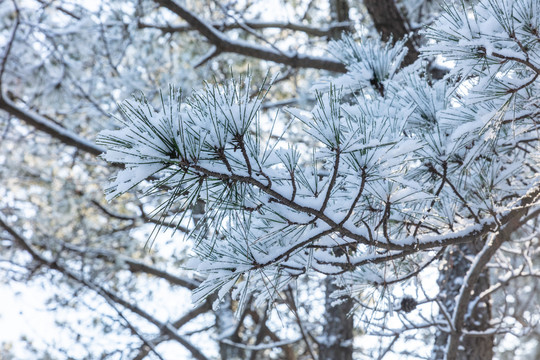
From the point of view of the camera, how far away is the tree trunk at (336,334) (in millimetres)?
3311

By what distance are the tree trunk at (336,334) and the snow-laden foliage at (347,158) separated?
1755 mm

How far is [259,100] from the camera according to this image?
3.31ft

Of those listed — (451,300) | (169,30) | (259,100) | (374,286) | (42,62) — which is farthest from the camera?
(42,62)

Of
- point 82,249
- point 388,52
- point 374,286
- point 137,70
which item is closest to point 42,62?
point 137,70

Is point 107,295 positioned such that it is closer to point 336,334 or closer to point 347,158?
point 336,334

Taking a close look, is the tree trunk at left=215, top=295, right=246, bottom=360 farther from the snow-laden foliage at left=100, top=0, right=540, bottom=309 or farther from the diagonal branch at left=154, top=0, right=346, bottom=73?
the snow-laden foliage at left=100, top=0, right=540, bottom=309

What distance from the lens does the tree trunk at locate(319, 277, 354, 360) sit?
3311 mm

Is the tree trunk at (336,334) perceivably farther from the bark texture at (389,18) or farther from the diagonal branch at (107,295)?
the bark texture at (389,18)

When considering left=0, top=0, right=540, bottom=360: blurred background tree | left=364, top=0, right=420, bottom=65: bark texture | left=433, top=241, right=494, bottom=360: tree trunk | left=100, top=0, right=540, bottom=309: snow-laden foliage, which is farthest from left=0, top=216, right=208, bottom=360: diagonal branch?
left=364, top=0, right=420, bottom=65: bark texture

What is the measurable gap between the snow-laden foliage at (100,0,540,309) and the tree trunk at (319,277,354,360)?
5.76ft

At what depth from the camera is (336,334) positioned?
3381 mm

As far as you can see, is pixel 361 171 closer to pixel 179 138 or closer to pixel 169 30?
pixel 179 138

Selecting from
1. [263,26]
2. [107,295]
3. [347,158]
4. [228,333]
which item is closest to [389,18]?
[263,26]

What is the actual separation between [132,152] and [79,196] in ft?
14.0
